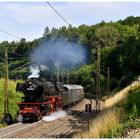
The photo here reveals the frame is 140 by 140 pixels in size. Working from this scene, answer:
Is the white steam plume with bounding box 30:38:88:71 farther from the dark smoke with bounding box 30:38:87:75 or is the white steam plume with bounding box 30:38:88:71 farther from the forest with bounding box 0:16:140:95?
the forest with bounding box 0:16:140:95

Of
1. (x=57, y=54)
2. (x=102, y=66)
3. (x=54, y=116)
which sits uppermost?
(x=57, y=54)

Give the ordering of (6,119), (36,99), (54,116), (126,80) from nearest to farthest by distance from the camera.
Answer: (6,119), (36,99), (54,116), (126,80)

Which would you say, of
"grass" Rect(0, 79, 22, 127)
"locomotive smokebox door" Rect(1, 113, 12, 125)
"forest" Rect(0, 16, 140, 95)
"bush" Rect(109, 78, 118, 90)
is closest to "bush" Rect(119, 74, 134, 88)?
"forest" Rect(0, 16, 140, 95)

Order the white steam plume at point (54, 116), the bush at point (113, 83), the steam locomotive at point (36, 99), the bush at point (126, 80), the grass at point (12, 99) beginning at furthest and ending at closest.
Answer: the bush at point (113, 83) → the bush at point (126, 80) → the grass at point (12, 99) → the white steam plume at point (54, 116) → the steam locomotive at point (36, 99)

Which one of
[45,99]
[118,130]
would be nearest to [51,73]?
[45,99]

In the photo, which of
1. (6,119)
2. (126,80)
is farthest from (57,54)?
(6,119)

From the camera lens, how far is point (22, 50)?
92.0 metres

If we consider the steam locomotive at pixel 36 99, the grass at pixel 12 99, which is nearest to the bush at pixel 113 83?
the grass at pixel 12 99

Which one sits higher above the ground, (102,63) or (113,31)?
(113,31)

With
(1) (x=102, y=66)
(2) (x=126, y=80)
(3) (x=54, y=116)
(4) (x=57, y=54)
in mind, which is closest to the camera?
(3) (x=54, y=116)

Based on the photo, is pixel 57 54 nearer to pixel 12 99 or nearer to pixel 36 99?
pixel 12 99

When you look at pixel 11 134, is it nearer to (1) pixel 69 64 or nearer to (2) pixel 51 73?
(2) pixel 51 73

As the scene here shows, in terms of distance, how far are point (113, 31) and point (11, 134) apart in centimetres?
11509

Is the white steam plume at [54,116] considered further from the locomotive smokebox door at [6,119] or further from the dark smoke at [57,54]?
the dark smoke at [57,54]
